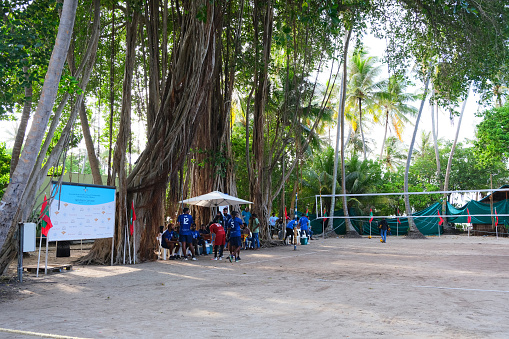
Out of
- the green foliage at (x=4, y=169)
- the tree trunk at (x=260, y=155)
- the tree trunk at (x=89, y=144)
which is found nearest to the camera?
the tree trunk at (x=89, y=144)

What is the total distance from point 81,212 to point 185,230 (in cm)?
298

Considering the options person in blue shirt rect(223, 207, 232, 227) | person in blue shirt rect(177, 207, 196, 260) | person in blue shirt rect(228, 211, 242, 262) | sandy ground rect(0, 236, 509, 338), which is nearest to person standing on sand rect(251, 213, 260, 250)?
person in blue shirt rect(223, 207, 232, 227)

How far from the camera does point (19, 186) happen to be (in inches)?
239

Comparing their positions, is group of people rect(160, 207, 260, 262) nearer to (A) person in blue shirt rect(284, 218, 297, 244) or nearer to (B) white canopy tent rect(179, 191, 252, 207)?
(B) white canopy tent rect(179, 191, 252, 207)

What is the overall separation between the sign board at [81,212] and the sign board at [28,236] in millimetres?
834

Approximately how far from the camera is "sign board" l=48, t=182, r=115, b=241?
8547mm

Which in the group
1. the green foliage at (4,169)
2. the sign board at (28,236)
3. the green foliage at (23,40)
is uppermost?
the green foliage at (23,40)

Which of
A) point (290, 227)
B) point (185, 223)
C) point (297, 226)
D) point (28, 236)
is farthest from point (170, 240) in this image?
point (297, 226)

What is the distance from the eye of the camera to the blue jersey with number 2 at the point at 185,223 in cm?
1118

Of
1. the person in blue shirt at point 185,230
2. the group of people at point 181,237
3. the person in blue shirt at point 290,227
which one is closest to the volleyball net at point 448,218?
the person in blue shirt at point 290,227

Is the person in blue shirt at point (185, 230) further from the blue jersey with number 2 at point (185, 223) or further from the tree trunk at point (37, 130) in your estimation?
the tree trunk at point (37, 130)

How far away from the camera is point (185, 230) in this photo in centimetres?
1134

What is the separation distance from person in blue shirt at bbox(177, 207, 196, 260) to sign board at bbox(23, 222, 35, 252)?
4.22m

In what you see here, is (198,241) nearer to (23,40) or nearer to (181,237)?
(181,237)
